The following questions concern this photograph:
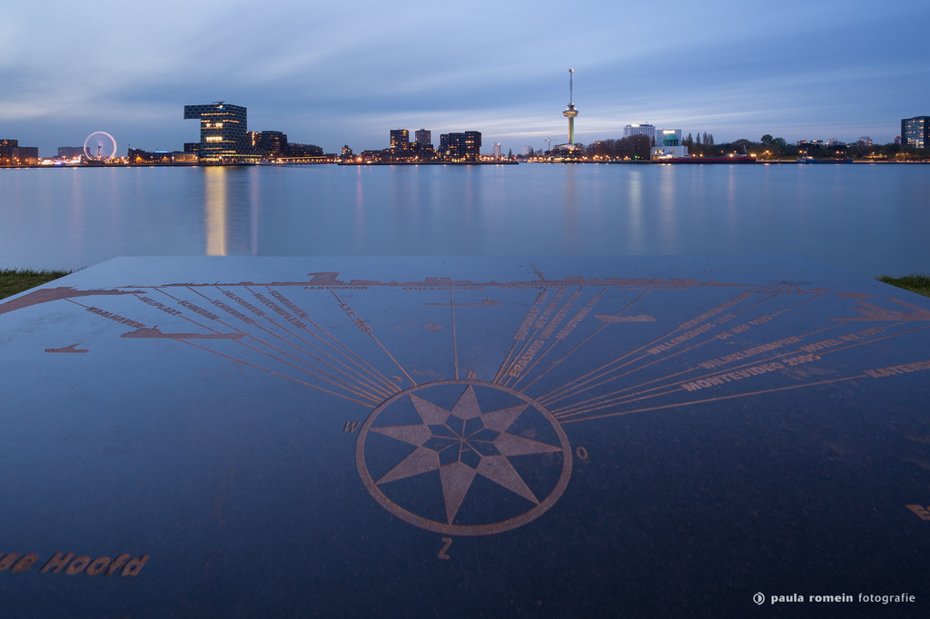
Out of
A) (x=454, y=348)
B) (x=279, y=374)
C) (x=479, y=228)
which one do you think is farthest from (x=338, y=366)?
(x=479, y=228)

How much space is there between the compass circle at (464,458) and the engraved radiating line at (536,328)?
12.3 inches

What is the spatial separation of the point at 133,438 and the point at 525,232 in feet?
69.4

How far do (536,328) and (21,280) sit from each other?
36.0 feet

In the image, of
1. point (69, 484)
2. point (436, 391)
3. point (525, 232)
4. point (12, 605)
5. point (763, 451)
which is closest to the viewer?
point (12, 605)

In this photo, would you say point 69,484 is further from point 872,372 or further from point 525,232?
point 525,232

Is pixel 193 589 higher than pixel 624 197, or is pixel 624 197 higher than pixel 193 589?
pixel 624 197

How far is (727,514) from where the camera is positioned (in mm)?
3273

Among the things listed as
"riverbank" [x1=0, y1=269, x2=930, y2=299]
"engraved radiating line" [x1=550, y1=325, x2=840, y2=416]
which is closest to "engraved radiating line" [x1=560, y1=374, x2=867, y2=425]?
"engraved radiating line" [x1=550, y1=325, x2=840, y2=416]

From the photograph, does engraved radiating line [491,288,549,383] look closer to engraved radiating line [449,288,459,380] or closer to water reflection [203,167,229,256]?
engraved radiating line [449,288,459,380]

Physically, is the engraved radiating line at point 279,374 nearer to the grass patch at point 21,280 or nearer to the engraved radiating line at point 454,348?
the engraved radiating line at point 454,348

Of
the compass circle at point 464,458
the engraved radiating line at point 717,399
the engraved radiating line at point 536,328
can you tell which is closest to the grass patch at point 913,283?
the engraved radiating line at point 536,328

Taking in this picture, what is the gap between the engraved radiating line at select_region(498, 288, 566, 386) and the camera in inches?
204

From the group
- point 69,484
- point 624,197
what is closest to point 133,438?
point 69,484

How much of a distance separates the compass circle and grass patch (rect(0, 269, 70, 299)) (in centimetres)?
976
